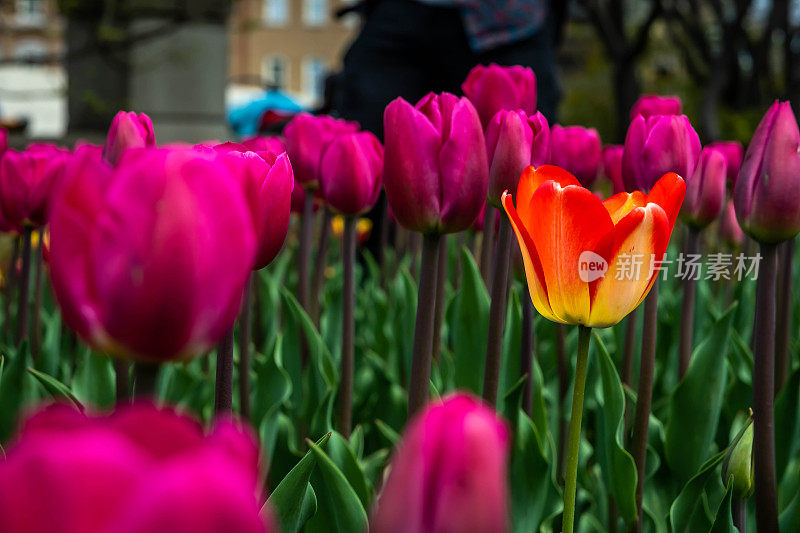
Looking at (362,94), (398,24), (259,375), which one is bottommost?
(259,375)

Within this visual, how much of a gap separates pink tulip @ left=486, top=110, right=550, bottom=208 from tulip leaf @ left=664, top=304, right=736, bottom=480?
444 millimetres

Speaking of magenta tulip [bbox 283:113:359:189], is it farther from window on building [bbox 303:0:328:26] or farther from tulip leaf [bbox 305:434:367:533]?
window on building [bbox 303:0:328:26]

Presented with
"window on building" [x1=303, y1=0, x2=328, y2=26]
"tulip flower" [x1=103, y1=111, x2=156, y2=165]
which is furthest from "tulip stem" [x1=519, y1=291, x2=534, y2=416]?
"window on building" [x1=303, y1=0, x2=328, y2=26]

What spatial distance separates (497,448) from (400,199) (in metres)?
0.58

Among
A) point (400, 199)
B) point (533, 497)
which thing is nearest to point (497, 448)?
point (400, 199)

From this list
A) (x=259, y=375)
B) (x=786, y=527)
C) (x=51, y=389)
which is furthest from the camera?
(x=259, y=375)

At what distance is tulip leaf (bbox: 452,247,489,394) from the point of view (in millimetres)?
1248

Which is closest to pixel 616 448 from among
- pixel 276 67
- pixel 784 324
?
pixel 784 324

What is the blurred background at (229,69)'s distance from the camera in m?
5.57

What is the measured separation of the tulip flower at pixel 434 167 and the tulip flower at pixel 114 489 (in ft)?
2.00

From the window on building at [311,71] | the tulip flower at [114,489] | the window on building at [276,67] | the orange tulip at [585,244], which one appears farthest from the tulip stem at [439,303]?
the window on building at [311,71]

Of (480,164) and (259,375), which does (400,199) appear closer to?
(480,164)

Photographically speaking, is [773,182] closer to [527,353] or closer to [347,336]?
[527,353]

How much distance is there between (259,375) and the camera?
1.31 meters
